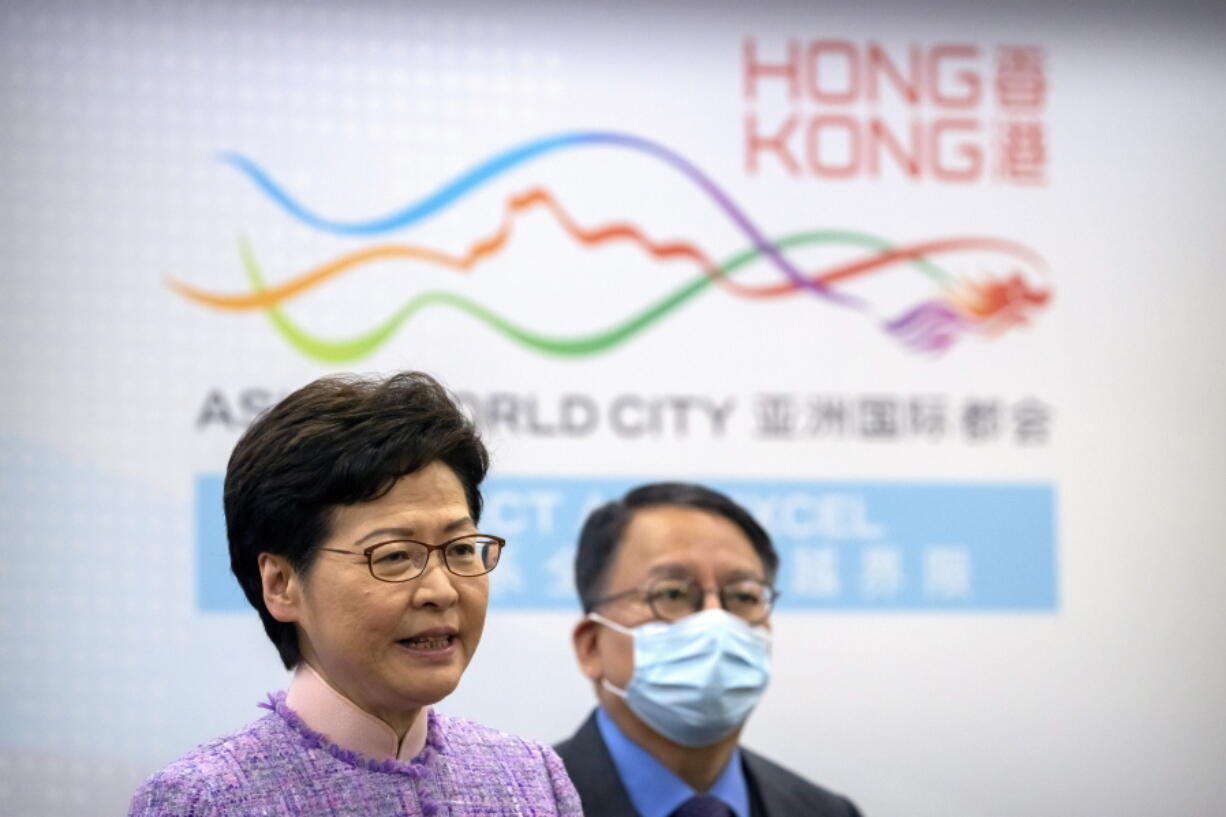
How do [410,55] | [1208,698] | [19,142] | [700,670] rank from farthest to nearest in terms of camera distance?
[1208,698] → [410,55] → [19,142] → [700,670]

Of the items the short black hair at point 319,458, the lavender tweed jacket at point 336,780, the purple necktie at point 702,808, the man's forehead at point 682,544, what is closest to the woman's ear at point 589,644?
the man's forehead at point 682,544

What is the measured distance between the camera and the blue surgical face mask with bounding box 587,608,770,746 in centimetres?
276

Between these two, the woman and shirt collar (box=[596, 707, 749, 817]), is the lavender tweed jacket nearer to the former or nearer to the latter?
the woman

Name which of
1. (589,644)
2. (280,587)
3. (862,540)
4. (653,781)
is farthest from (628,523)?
(280,587)

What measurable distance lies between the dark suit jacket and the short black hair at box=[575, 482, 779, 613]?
28 centimetres

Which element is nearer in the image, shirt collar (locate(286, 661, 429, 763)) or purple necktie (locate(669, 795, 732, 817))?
shirt collar (locate(286, 661, 429, 763))

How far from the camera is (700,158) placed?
3715 mm

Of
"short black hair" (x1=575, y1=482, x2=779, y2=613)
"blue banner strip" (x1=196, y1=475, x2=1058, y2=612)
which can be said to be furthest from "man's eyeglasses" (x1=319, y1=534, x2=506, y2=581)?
"blue banner strip" (x1=196, y1=475, x2=1058, y2=612)

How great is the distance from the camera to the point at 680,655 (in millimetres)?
2787

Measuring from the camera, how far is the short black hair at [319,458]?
1.57m

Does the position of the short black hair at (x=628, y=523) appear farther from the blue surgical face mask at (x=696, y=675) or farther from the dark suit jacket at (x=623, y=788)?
the dark suit jacket at (x=623, y=788)

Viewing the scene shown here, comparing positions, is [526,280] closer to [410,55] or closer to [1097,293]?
[410,55]

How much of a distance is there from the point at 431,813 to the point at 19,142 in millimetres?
2394

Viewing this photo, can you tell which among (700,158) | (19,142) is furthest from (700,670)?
(19,142)
